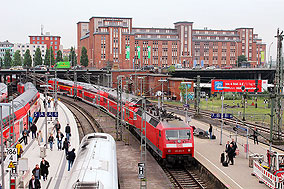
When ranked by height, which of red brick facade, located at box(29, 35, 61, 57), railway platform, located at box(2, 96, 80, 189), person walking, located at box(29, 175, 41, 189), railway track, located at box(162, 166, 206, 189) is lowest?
railway track, located at box(162, 166, 206, 189)

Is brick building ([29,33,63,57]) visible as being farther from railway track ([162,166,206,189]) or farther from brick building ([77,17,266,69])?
railway track ([162,166,206,189])

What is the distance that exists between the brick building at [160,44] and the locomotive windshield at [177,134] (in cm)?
7815

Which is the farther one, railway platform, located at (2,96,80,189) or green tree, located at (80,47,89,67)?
green tree, located at (80,47,89,67)

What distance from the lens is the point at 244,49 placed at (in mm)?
124312

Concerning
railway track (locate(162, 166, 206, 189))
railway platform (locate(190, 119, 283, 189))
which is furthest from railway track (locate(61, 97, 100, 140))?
railway track (locate(162, 166, 206, 189))

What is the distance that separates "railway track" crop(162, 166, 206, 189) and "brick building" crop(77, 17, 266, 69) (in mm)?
78224

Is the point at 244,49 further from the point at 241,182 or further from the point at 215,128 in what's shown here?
the point at 241,182

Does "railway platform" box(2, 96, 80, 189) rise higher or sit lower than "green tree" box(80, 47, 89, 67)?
lower

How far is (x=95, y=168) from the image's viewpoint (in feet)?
39.8

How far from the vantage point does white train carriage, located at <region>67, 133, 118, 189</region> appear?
10812mm

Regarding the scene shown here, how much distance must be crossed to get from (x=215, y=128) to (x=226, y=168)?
17.4m

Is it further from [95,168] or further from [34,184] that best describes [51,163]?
[95,168]

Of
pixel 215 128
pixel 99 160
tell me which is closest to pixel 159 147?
pixel 99 160

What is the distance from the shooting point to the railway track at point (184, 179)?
18.9m
